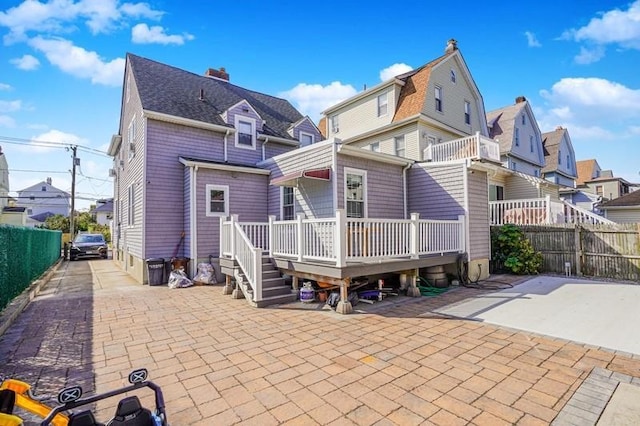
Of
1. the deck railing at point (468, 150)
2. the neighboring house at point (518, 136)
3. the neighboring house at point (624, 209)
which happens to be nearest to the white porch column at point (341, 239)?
the deck railing at point (468, 150)

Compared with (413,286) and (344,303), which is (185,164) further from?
(413,286)

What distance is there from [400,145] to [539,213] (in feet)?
21.9

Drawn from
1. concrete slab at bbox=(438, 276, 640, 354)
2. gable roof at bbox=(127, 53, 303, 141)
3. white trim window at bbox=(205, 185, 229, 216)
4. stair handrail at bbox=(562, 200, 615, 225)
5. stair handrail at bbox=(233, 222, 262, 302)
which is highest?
gable roof at bbox=(127, 53, 303, 141)

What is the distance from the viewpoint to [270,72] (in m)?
12.5

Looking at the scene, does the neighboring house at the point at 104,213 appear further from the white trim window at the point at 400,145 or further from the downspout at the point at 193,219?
the white trim window at the point at 400,145

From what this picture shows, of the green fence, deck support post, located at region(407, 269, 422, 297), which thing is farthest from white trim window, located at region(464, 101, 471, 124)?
the green fence

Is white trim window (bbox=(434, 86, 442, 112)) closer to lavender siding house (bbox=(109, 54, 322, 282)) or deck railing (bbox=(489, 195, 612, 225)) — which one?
deck railing (bbox=(489, 195, 612, 225))

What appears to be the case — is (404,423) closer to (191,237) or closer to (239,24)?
(191,237)

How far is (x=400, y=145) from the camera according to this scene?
50.9 ft

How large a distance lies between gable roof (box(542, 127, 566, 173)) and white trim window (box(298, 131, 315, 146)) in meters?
21.2

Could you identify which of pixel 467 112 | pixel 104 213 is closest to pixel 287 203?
pixel 467 112

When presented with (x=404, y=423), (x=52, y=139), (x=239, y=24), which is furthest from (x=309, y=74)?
(x=52, y=139)

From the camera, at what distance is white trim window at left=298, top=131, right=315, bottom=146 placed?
14.5 metres

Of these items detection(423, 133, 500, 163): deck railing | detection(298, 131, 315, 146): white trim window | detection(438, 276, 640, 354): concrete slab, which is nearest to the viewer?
detection(438, 276, 640, 354): concrete slab
